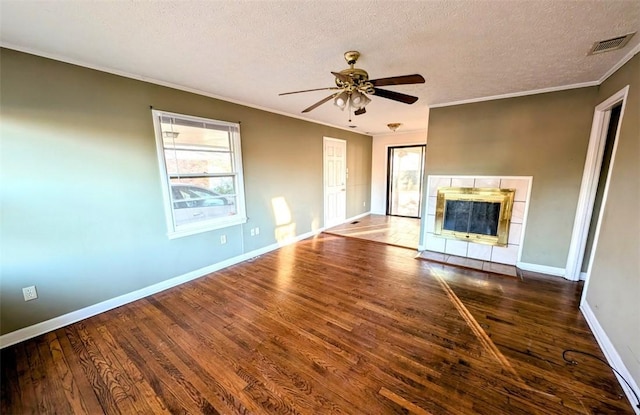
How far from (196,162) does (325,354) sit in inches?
106

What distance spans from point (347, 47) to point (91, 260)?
10.3ft

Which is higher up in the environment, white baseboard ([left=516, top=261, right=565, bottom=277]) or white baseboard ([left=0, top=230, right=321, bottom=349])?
white baseboard ([left=516, top=261, right=565, bottom=277])

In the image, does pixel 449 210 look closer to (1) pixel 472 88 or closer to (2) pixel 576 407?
(1) pixel 472 88

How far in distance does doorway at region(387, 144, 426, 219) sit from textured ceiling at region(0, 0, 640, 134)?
12.6 feet

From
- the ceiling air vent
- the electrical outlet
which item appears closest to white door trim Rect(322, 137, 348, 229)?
the ceiling air vent

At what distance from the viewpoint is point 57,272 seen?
2.26 metres

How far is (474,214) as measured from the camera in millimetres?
3703

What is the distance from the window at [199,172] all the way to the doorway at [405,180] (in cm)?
471

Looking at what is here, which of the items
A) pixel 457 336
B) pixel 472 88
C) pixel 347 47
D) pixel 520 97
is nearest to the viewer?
pixel 347 47

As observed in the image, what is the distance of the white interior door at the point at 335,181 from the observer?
5.55 metres

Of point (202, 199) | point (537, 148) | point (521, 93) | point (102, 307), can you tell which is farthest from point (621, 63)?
point (102, 307)

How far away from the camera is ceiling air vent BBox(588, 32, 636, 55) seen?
1.84 m

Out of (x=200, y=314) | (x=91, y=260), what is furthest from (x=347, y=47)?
(x=91, y=260)

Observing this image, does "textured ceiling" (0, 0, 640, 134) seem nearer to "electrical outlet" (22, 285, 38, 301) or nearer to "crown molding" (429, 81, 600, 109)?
"crown molding" (429, 81, 600, 109)
